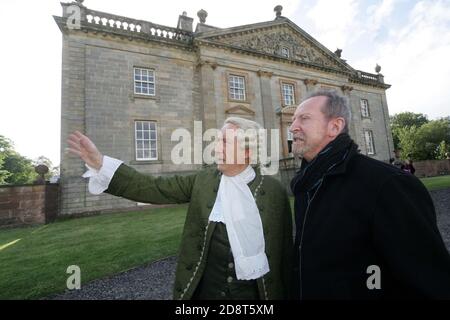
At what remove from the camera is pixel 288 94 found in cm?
2234

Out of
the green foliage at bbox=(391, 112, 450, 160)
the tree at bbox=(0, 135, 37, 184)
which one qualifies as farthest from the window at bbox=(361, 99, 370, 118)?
the tree at bbox=(0, 135, 37, 184)

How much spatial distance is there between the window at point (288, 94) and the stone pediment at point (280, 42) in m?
2.24

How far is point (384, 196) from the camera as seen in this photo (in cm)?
144

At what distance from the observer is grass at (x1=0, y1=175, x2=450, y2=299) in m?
4.80

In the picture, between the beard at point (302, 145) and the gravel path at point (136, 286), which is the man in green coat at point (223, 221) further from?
the gravel path at point (136, 286)

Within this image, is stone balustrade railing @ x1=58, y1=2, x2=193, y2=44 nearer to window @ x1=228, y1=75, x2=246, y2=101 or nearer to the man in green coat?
window @ x1=228, y1=75, x2=246, y2=101

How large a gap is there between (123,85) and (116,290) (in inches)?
553

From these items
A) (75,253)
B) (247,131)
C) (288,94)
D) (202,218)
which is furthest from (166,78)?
(202,218)

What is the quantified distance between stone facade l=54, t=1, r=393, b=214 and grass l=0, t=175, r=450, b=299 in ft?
20.5

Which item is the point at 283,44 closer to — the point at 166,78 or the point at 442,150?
the point at 166,78

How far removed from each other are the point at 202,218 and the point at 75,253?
18.8ft

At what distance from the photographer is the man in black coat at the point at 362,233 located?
49.9 inches
